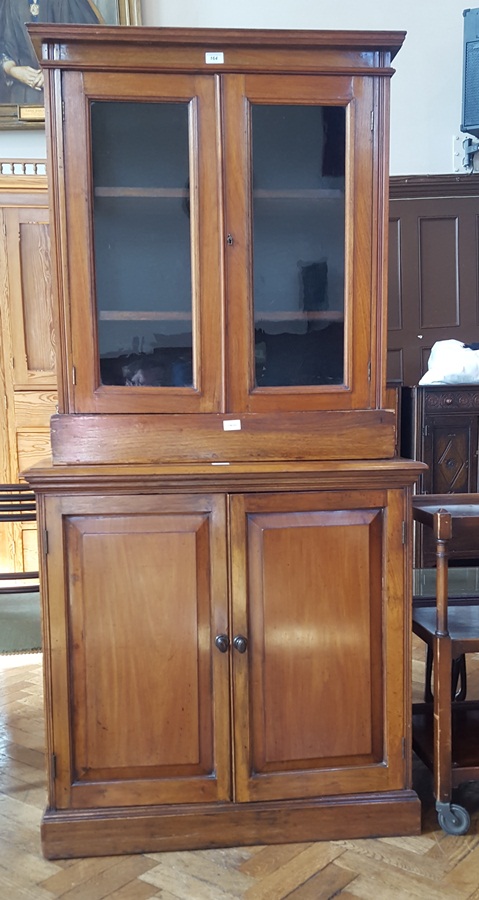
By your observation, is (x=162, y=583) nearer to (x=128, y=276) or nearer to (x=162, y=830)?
Result: (x=162, y=830)

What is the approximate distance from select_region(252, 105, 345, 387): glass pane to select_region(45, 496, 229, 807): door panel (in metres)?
0.41

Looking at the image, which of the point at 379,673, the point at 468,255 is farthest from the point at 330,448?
the point at 468,255

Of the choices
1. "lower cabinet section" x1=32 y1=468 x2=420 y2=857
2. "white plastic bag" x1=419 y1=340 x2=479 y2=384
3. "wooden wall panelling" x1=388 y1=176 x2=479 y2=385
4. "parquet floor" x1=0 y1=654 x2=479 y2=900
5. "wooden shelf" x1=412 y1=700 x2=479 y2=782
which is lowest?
"parquet floor" x1=0 y1=654 x2=479 y2=900

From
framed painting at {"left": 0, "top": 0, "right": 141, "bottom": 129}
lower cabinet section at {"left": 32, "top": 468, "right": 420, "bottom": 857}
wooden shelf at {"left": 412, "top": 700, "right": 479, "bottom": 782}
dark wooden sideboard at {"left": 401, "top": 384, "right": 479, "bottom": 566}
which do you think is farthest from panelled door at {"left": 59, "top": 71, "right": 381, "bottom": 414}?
framed painting at {"left": 0, "top": 0, "right": 141, "bottom": 129}

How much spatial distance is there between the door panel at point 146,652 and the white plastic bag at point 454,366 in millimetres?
2379

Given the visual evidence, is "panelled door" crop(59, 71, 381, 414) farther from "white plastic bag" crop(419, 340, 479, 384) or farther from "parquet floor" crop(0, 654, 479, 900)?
"white plastic bag" crop(419, 340, 479, 384)

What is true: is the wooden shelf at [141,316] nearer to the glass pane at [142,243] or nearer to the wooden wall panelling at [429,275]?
the glass pane at [142,243]

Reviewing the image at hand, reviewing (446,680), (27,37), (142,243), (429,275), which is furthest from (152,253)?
(429,275)

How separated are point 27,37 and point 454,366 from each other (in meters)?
2.69

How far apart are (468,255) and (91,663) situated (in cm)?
339

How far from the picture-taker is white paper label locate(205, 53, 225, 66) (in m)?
1.64

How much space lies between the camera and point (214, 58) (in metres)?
1.64

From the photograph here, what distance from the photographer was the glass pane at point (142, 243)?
65.8 inches

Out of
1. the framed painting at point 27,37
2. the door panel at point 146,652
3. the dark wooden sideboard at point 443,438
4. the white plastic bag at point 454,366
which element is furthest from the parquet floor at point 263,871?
the framed painting at point 27,37
